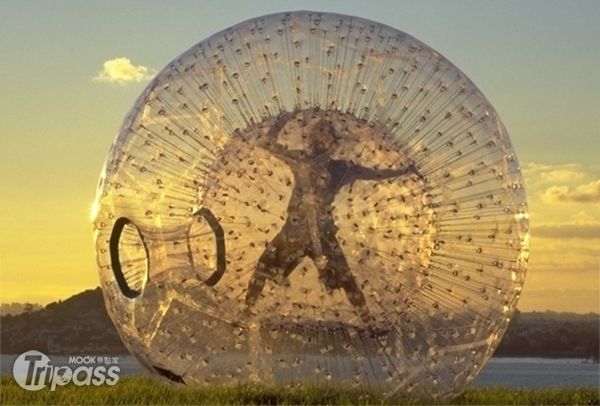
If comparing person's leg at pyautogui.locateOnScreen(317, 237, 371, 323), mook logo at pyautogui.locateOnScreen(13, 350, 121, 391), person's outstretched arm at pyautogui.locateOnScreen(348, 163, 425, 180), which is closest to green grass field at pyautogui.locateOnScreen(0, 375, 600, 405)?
mook logo at pyautogui.locateOnScreen(13, 350, 121, 391)

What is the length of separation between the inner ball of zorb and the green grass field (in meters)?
0.11

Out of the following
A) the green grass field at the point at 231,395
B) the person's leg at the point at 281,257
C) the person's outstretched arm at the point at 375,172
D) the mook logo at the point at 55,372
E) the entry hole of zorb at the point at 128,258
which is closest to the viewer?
the person's leg at the point at 281,257

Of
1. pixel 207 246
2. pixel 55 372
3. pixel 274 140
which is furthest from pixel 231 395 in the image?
pixel 55 372

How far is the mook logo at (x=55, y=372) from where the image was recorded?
11.5m

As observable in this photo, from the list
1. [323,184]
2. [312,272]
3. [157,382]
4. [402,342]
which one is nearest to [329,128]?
[323,184]

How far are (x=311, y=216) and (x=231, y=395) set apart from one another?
5.34ft

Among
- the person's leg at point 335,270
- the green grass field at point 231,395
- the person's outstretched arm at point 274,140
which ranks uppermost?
the person's outstretched arm at point 274,140

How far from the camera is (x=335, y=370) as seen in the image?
9828 millimetres

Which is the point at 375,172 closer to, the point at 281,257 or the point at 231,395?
the point at 281,257

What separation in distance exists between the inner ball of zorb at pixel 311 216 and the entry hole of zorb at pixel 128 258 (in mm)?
15

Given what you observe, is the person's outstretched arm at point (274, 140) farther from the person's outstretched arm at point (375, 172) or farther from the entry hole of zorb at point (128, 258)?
the entry hole of zorb at point (128, 258)

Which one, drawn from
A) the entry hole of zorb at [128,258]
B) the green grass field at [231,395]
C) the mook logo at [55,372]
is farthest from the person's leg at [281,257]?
the mook logo at [55,372]

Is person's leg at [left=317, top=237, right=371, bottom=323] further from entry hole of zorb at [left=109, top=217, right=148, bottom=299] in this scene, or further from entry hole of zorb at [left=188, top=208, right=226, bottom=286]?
entry hole of zorb at [left=109, top=217, right=148, bottom=299]

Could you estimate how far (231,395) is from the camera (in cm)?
998
